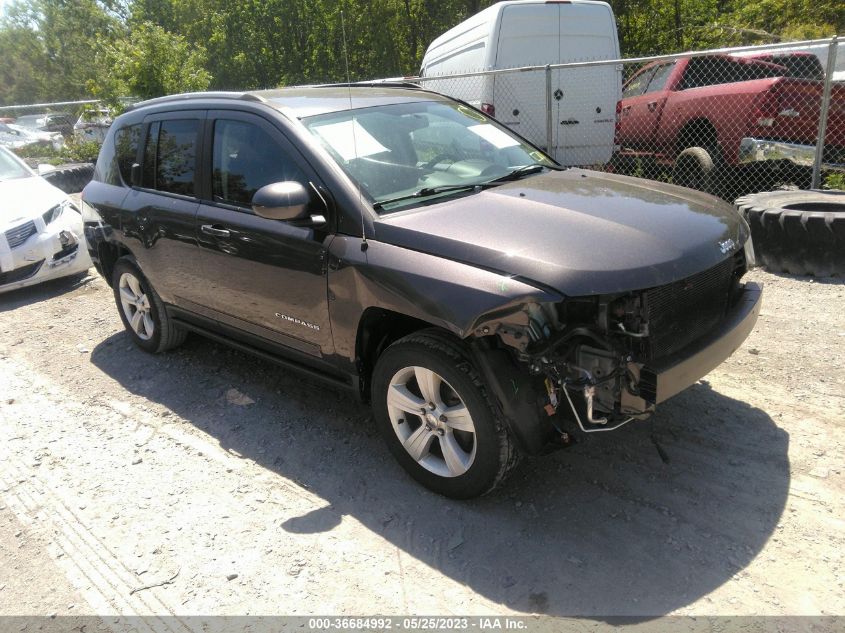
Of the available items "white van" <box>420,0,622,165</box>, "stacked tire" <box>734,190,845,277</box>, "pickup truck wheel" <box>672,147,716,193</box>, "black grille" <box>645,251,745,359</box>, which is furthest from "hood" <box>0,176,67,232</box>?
"pickup truck wheel" <box>672,147,716,193</box>

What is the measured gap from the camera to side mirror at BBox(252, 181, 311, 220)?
3357 millimetres

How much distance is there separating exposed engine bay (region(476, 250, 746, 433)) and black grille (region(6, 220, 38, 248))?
252 inches

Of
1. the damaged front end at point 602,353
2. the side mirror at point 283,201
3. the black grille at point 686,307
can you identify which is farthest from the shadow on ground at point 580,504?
the side mirror at point 283,201

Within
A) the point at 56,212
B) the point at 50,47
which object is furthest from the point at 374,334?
the point at 50,47

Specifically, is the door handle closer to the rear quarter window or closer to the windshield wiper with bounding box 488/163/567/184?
the rear quarter window

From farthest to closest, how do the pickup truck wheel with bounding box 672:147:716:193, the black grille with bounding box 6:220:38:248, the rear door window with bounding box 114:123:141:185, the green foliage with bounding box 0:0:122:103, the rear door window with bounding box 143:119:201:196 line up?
1. the green foliage with bounding box 0:0:122:103
2. the pickup truck wheel with bounding box 672:147:716:193
3. the black grille with bounding box 6:220:38:248
4. the rear door window with bounding box 114:123:141:185
5. the rear door window with bounding box 143:119:201:196

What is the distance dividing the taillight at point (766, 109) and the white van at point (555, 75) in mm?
2151

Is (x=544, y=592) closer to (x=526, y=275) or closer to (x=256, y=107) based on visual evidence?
(x=526, y=275)

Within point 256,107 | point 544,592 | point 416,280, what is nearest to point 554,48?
point 256,107

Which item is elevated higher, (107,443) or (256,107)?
(256,107)

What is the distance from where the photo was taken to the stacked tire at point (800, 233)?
5.60 metres

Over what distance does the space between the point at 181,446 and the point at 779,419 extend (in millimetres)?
3482

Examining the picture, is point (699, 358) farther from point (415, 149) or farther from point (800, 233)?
point (800, 233)

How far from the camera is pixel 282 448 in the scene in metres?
3.95
